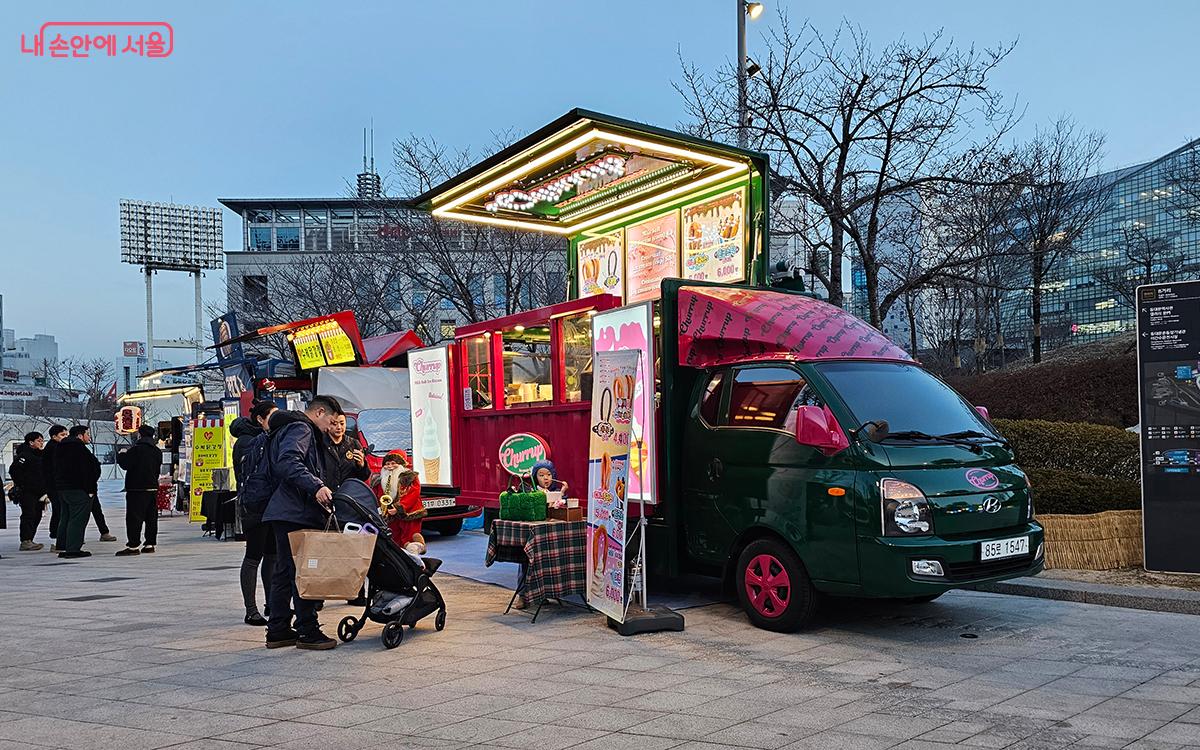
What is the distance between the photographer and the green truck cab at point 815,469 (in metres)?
6.46

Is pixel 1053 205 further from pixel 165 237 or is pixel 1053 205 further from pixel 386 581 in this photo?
pixel 165 237

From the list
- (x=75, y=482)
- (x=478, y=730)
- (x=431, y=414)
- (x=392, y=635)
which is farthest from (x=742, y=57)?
(x=75, y=482)

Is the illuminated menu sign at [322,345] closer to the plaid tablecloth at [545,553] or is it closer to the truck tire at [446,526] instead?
the truck tire at [446,526]

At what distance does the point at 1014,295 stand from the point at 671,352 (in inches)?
1306

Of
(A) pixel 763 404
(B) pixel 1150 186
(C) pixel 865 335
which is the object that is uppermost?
(B) pixel 1150 186

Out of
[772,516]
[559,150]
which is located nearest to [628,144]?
[559,150]

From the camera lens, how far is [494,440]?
35.0 ft

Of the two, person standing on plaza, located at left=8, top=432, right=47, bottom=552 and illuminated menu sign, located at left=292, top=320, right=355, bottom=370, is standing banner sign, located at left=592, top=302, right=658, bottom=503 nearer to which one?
illuminated menu sign, located at left=292, top=320, right=355, bottom=370

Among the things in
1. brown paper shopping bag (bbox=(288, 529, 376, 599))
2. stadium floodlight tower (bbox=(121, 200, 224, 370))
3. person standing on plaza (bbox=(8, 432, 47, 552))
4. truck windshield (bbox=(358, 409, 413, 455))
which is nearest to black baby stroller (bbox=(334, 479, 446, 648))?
brown paper shopping bag (bbox=(288, 529, 376, 599))

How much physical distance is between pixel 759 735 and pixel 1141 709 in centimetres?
206

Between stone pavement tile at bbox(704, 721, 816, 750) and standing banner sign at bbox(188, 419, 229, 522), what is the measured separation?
15.8m

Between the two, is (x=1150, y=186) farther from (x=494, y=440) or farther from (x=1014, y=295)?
(x=494, y=440)

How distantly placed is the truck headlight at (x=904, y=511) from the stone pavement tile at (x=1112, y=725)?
5.80ft

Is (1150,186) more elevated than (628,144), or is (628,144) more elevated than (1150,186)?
(1150,186)
